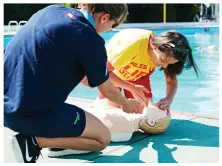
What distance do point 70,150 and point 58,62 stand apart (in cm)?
71

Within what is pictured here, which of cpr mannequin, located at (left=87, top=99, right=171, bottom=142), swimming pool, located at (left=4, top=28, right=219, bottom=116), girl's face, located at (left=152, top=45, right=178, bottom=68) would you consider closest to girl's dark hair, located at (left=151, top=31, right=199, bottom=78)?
girl's face, located at (left=152, top=45, right=178, bottom=68)

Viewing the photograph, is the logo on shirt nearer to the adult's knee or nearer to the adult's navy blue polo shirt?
the adult's navy blue polo shirt

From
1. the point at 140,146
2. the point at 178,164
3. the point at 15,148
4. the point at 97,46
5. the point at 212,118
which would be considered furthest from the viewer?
the point at 212,118

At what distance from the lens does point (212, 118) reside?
3.53 meters

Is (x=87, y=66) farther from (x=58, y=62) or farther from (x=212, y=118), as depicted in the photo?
(x=212, y=118)

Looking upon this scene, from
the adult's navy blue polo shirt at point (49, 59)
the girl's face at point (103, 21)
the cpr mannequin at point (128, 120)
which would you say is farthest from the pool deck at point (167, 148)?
the girl's face at point (103, 21)

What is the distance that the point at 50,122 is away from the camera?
7.26 feet

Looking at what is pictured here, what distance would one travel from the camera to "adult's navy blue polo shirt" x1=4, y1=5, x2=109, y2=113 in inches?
80.5

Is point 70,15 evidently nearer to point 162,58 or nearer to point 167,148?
point 162,58

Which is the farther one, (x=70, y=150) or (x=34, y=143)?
(x=70, y=150)

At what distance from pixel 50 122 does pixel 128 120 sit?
88 centimetres

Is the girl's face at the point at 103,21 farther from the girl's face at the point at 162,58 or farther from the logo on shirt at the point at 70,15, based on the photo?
the girl's face at the point at 162,58

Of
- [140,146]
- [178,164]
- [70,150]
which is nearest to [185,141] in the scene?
[140,146]

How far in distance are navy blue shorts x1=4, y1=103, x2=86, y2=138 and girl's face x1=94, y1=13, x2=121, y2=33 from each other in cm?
50
